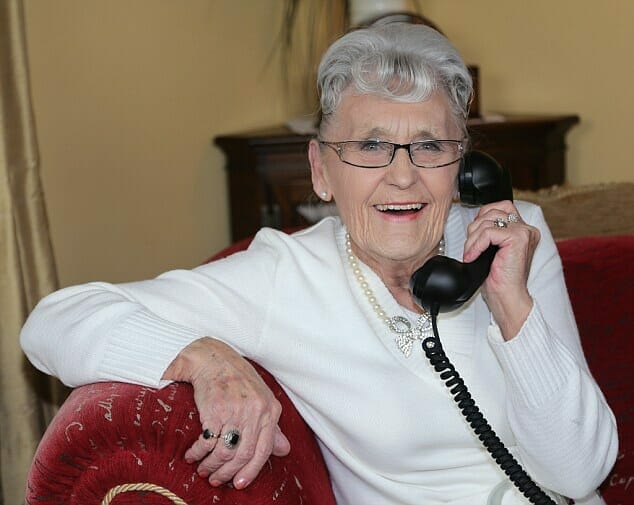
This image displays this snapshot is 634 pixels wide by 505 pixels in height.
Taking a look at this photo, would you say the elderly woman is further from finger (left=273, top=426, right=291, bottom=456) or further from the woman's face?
finger (left=273, top=426, right=291, bottom=456)

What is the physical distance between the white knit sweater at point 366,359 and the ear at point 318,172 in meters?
0.08

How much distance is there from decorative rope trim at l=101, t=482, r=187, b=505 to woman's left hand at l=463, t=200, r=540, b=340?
0.57m

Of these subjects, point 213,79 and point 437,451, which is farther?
point 213,79

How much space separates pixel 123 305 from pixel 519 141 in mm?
2342

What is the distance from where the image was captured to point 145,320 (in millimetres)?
1523

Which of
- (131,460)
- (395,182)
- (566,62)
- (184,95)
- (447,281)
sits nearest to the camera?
(131,460)

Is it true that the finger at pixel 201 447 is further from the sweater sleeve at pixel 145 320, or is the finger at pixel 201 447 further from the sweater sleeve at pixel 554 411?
the sweater sleeve at pixel 554 411

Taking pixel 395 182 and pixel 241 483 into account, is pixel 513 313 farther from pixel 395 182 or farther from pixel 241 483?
pixel 241 483

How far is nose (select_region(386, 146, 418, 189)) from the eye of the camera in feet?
5.49

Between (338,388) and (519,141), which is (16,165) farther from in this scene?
(519,141)

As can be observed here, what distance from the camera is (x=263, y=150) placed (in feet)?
11.2

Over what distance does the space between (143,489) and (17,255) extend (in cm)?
109

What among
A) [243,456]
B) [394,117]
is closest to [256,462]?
[243,456]

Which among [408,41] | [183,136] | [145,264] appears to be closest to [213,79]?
[183,136]
